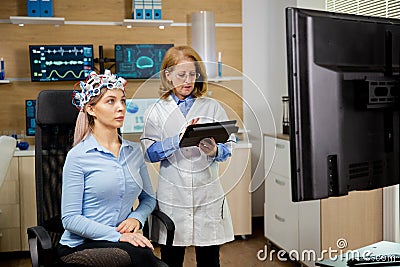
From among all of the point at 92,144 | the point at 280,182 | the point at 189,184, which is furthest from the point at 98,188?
the point at 280,182

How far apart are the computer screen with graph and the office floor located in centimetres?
131

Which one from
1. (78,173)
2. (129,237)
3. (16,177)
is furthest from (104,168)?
(16,177)

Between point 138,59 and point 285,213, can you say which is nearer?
point 285,213

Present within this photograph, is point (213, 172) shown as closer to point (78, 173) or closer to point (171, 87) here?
point (171, 87)

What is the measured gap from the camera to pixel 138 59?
435cm

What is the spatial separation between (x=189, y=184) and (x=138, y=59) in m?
2.55

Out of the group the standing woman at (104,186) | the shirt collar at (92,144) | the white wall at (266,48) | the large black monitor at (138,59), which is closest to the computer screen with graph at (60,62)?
the large black monitor at (138,59)

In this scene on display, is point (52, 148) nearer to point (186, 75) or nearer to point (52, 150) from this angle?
point (52, 150)

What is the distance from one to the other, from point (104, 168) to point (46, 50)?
7.59 ft

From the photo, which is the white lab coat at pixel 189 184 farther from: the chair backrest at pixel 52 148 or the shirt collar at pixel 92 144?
the chair backrest at pixel 52 148

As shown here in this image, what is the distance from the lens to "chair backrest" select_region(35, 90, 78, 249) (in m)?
2.32

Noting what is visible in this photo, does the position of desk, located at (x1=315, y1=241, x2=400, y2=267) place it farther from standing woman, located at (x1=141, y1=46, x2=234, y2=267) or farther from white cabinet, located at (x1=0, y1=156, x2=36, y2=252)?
white cabinet, located at (x1=0, y1=156, x2=36, y2=252)

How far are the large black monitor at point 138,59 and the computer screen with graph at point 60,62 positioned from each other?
0.73 feet

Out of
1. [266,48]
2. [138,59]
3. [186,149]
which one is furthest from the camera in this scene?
[266,48]
